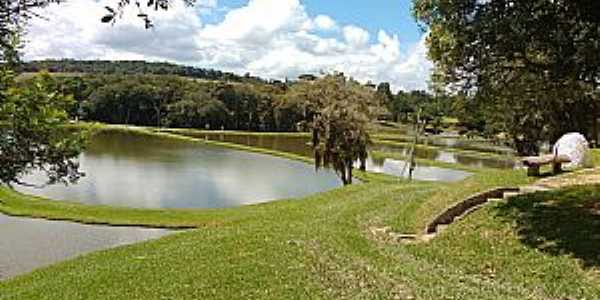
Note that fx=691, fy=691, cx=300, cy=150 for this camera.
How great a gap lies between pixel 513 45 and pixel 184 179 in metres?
53.4

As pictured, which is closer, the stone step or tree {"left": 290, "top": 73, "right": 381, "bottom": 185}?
the stone step

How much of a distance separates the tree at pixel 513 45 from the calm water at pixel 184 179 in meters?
35.6

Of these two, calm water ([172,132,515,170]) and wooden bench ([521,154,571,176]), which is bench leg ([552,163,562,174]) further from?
calm water ([172,132,515,170])

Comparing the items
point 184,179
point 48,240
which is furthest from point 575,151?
→ point 184,179

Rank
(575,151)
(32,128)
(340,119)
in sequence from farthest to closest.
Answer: (340,119) < (575,151) < (32,128)

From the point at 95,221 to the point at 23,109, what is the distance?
100ft

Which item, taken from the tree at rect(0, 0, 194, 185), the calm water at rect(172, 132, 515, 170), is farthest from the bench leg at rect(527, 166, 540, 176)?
the calm water at rect(172, 132, 515, 170)

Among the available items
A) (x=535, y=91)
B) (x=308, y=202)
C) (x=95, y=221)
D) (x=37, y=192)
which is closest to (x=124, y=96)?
(x=37, y=192)

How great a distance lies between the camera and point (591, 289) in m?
12.7

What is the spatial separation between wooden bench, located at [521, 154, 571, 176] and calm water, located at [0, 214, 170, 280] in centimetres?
2061

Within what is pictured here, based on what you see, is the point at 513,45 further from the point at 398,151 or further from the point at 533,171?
the point at 398,151

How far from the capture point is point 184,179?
66.4 m

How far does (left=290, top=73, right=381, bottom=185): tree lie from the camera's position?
53812 millimetres

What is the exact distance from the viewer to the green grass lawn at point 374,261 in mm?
13148
